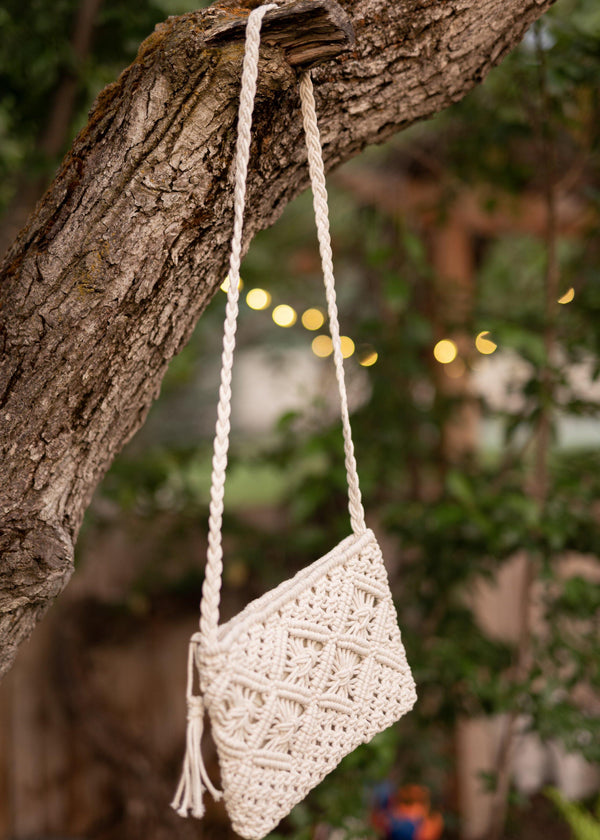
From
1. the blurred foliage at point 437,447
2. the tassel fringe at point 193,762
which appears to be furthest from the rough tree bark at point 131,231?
the blurred foliage at point 437,447

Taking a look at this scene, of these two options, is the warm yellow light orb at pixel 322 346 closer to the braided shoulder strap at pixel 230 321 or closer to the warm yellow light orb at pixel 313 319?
the warm yellow light orb at pixel 313 319

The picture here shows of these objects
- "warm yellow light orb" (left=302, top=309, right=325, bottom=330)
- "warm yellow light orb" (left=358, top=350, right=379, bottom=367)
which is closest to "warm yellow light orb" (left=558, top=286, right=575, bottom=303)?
"warm yellow light orb" (left=358, top=350, right=379, bottom=367)

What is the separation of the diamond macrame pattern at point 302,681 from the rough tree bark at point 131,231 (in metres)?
0.26

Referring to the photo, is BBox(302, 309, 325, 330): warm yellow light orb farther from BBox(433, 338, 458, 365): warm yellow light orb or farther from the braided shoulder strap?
the braided shoulder strap

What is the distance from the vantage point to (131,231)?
2.38ft

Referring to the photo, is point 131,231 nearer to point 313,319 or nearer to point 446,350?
point 446,350

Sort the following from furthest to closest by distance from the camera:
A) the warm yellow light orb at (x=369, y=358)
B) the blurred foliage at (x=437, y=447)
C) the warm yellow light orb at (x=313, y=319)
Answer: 1. the warm yellow light orb at (x=313, y=319)
2. the warm yellow light orb at (x=369, y=358)
3. the blurred foliage at (x=437, y=447)

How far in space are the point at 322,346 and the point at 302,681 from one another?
1.73 m

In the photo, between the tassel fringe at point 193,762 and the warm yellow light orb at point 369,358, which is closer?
the tassel fringe at point 193,762

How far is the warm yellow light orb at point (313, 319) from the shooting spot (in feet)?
7.42

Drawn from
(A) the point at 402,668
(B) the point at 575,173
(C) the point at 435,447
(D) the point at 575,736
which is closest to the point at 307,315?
(C) the point at 435,447

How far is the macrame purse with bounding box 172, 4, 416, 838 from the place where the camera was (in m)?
0.65

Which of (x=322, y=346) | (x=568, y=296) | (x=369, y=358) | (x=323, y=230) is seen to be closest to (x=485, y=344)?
(x=568, y=296)

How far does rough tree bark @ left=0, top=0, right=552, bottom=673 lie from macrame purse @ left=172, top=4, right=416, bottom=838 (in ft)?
0.23
